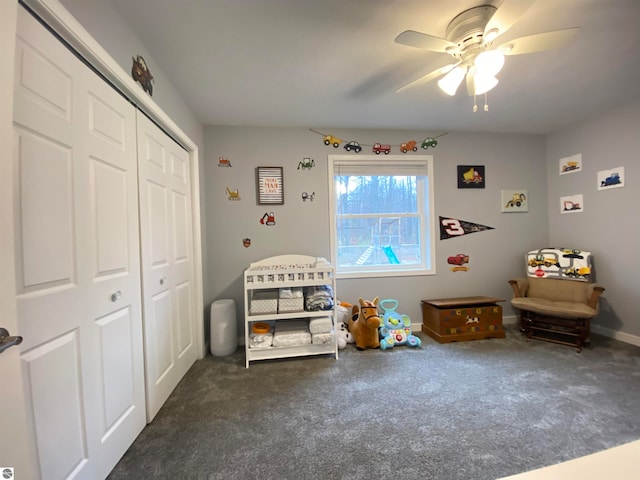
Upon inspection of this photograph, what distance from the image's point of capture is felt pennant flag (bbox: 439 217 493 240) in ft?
10.1

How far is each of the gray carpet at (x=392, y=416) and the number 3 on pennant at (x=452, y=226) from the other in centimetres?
133

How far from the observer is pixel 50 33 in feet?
3.18

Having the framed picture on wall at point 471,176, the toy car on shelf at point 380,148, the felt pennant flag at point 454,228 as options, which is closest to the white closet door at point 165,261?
the toy car on shelf at point 380,148

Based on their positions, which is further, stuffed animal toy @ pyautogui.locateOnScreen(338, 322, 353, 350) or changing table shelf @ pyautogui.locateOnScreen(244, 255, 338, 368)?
stuffed animal toy @ pyautogui.locateOnScreen(338, 322, 353, 350)

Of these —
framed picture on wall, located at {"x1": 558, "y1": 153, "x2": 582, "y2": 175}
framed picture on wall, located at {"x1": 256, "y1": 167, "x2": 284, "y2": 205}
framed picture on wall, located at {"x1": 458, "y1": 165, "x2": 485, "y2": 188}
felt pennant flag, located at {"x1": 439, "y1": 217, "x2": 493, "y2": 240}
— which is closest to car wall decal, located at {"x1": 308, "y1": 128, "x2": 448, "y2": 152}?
framed picture on wall, located at {"x1": 458, "y1": 165, "x2": 485, "y2": 188}

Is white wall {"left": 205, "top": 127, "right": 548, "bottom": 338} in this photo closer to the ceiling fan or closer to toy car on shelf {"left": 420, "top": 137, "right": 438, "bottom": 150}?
toy car on shelf {"left": 420, "top": 137, "right": 438, "bottom": 150}

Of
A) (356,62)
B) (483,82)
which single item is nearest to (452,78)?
(483,82)

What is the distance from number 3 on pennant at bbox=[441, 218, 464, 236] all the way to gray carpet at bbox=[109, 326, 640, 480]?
4.38ft

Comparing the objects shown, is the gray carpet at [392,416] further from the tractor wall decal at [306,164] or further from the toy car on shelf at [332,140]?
the toy car on shelf at [332,140]

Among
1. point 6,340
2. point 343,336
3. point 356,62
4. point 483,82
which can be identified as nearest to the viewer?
point 6,340

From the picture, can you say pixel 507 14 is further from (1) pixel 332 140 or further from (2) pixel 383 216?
(2) pixel 383 216

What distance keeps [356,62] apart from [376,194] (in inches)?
60.1

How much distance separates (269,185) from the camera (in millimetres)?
2812

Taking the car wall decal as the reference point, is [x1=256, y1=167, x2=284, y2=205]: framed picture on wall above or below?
below
